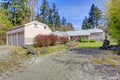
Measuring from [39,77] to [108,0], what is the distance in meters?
11.9

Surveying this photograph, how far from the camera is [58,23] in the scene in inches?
2625

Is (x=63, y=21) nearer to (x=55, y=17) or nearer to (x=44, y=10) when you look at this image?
(x=55, y=17)

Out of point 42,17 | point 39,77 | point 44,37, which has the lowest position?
point 39,77

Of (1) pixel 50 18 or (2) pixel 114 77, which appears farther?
(1) pixel 50 18

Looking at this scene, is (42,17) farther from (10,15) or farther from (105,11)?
(105,11)

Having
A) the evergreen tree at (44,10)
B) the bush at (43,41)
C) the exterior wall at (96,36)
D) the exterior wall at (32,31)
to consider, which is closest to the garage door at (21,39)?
the exterior wall at (32,31)

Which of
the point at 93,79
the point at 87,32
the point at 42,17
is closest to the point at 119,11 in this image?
the point at 93,79

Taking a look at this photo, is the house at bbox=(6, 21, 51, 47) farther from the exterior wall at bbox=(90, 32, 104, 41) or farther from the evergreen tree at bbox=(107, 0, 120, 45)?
the exterior wall at bbox=(90, 32, 104, 41)

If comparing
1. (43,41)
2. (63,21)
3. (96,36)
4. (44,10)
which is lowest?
(43,41)

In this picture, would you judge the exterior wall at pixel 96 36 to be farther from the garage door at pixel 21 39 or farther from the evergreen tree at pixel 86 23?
the garage door at pixel 21 39

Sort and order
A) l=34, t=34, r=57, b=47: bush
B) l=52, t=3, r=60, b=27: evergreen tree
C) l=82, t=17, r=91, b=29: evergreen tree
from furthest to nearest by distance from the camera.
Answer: l=82, t=17, r=91, b=29: evergreen tree, l=52, t=3, r=60, b=27: evergreen tree, l=34, t=34, r=57, b=47: bush

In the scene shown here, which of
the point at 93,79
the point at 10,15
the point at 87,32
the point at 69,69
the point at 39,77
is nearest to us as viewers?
the point at 93,79

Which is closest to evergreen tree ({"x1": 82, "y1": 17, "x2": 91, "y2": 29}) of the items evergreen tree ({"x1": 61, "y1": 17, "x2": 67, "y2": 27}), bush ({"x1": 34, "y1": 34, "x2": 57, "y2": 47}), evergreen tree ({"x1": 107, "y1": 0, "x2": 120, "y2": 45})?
evergreen tree ({"x1": 61, "y1": 17, "x2": 67, "y2": 27})

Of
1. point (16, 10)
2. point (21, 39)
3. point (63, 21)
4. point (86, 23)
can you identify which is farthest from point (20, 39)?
point (63, 21)
